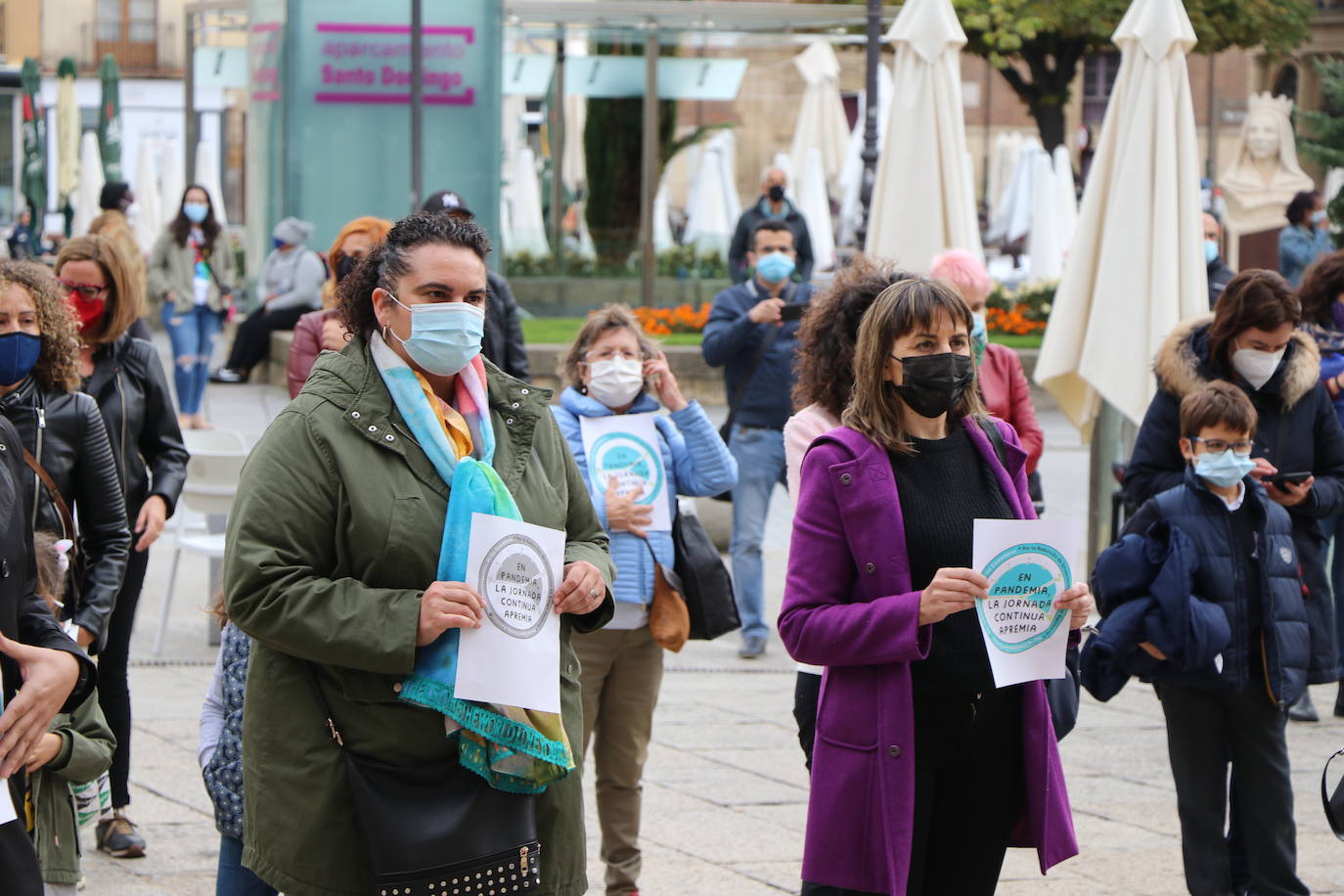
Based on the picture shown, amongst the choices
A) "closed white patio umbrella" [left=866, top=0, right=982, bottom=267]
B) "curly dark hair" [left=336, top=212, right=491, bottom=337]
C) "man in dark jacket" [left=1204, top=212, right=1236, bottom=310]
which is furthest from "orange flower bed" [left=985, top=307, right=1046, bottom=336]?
"curly dark hair" [left=336, top=212, right=491, bottom=337]

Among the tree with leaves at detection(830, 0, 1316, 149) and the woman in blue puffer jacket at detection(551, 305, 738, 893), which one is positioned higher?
the tree with leaves at detection(830, 0, 1316, 149)

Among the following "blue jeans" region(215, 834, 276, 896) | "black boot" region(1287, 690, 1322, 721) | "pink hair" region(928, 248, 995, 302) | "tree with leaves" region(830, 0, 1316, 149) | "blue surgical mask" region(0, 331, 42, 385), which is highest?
"tree with leaves" region(830, 0, 1316, 149)

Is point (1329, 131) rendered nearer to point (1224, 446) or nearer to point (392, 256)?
point (1224, 446)

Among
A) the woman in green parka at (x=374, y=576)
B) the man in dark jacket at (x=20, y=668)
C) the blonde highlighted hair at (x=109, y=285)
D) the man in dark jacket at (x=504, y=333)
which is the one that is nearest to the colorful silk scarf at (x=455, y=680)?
the woman in green parka at (x=374, y=576)

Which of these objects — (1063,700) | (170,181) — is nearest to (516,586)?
(1063,700)

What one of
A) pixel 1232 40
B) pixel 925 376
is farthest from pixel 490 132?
pixel 1232 40

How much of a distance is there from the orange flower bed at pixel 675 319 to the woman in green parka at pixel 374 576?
A: 1622 centimetres

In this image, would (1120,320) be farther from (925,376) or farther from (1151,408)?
(925,376)

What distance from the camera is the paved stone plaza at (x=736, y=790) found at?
5.85 meters

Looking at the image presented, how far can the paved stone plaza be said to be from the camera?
5.85m

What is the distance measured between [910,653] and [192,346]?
12.9 metres

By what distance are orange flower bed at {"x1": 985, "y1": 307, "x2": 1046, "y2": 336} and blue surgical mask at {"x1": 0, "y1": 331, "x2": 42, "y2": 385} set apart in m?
16.5

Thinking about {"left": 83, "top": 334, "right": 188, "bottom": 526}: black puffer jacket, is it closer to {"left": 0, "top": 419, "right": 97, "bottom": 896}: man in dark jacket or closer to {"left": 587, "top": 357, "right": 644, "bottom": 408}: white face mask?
{"left": 587, "top": 357, "right": 644, "bottom": 408}: white face mask

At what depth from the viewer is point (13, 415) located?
4840 millimetres
